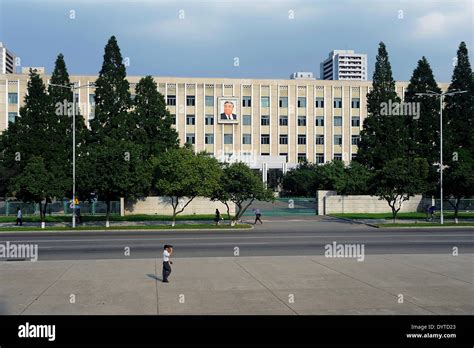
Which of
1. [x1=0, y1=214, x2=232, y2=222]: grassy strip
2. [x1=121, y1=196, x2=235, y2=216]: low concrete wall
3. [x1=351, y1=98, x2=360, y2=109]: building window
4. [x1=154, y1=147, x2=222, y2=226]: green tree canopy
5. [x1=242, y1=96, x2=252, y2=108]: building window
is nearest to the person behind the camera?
[x1=154, y1=147, x2=222, y2=226]: green tree canopy

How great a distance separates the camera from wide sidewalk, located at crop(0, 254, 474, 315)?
12.0m

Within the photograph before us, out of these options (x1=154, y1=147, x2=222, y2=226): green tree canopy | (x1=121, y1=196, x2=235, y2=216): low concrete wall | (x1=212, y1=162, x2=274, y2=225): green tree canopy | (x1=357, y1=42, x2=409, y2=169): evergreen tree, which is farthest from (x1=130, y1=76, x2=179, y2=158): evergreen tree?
(x1=357, y1=42, x2=409, y2=169): evergreen tree

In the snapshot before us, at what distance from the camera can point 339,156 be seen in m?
96.5

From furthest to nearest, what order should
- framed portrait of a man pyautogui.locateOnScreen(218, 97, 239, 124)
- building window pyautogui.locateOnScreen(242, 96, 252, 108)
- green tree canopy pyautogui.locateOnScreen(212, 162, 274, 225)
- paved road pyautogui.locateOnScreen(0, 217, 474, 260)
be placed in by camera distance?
building window pyautogui.locateOnScreen(242, 96, 252, 108) < framed portrait of a man pyautogui.locateOnScreen(218, 97, 239, 124) < green tree canopy pyautogui.locateOnScreen(212, 162, 274, 225) < paved road pyautogui.locateOnScreen(0, 217, 474, 260)

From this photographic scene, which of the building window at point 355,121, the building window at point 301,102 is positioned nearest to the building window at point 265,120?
the building window at point 301,102

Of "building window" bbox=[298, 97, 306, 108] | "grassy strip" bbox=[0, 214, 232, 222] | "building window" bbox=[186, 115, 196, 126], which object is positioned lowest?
"grassy strip" bbox=[0, 214, 232, 222]

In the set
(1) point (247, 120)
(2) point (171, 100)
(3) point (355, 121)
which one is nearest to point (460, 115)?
(3) point (355, 121)

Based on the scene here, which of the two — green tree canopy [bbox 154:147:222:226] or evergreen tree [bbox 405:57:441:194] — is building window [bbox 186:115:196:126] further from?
green tree canopy [bbox 154:147:222:226]

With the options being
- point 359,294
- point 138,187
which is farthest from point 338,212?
point 359,294

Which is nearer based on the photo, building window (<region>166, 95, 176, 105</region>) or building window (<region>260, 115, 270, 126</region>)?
building window (<region>166, 95, 176, 105</region>)

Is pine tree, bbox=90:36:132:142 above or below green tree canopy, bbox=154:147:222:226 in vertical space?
above

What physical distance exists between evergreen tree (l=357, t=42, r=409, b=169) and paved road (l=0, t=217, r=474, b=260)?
877 inches

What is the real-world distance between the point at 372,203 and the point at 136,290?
1713 inches
